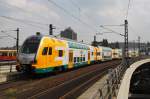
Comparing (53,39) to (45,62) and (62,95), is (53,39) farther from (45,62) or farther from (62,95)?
(62,95)

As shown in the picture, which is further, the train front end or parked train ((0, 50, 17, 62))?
parked train ((0, 50, 17, 62))

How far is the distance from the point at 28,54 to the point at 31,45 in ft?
2.93

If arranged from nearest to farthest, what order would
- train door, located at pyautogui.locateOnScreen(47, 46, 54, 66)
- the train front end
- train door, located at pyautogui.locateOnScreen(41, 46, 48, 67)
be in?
1. the train front end
2. train door, located at pyautogui.locateOnScreen(41, 46, 48, 67)
3. train door, located at pyautogui.locateOnScreen(47, 46, 54, 66)

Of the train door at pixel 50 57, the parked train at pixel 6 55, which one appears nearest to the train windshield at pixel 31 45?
the train door at pixel 50 57

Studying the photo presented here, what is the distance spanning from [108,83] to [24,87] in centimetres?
839

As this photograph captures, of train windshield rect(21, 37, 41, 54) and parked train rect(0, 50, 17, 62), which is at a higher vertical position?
train windshield rect(21, 37, 41, 54)

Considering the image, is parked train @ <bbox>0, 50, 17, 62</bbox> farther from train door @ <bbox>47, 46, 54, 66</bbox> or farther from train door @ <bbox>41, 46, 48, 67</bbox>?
train door @ <bbox>41, 46, 48, 67</bbox>

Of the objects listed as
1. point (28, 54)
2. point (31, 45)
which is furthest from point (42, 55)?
point (31, 45)

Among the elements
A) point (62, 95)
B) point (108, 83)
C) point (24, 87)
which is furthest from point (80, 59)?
point (108, 83)

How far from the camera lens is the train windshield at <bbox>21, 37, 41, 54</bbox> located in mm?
24234

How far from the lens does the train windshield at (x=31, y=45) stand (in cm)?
2423

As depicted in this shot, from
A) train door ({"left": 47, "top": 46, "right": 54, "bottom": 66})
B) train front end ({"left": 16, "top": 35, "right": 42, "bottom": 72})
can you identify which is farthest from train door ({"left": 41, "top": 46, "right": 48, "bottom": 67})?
train front end ({"left": 16, "top": 35, "right": 42, "bottom": 72})

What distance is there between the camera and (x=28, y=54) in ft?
79.2

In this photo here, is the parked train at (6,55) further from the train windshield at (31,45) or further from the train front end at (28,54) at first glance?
the train front end at (28,54)
